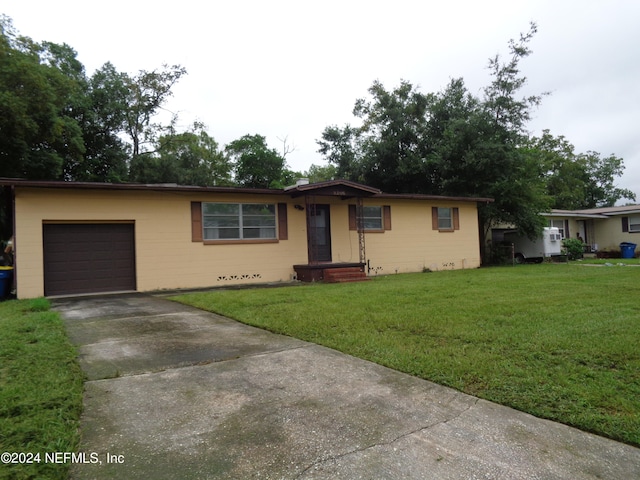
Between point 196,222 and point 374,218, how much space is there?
647 cm

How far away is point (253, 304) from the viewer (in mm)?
8133

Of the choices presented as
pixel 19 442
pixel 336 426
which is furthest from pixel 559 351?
pixel 19 442

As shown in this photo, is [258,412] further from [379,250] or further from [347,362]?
[379,250]

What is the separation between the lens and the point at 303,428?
112 inches

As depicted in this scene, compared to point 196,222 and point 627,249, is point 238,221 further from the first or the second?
point 627,249

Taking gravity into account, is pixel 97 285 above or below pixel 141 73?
below

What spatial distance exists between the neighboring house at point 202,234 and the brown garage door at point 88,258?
0.02 metres

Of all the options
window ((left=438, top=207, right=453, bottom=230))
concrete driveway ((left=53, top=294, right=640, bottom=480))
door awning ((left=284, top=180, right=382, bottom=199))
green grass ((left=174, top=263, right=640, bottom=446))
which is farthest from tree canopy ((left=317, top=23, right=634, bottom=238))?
concrete driveway ((left=53, top=294, right=640, bottom=480))

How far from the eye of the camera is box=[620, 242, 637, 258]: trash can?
79.6 ft

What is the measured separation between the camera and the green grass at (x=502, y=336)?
3.28m

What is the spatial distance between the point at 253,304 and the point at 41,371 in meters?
4.35

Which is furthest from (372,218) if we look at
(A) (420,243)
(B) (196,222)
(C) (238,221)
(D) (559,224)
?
(D) (559,224)

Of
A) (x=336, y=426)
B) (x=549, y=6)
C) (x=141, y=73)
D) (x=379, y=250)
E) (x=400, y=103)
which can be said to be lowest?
(x=336, y=426)

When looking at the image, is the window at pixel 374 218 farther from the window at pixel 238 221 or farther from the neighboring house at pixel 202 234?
the window at pixel 238 221
